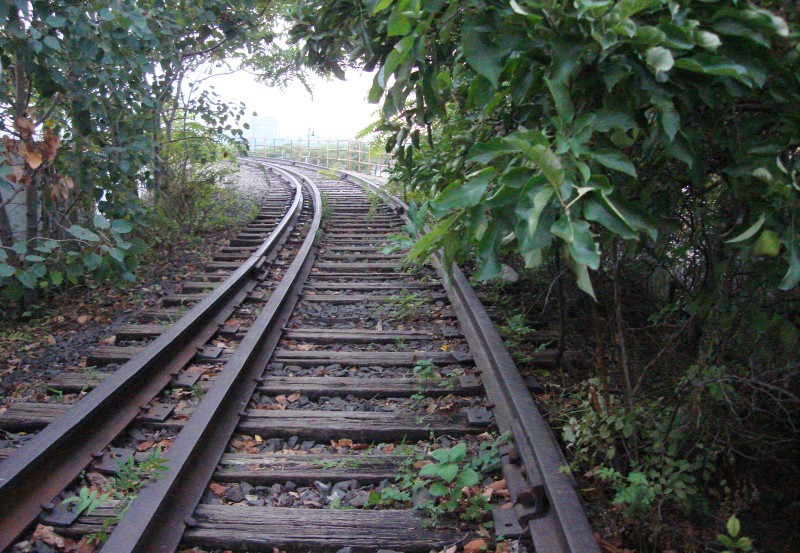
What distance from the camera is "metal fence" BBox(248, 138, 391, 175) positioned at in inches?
1040

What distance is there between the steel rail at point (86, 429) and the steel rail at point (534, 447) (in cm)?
187

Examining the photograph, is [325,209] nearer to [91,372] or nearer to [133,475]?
[91,372]

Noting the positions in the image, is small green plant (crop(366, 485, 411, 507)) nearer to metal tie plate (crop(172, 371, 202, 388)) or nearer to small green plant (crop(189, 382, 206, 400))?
small green plant (crop(189, 382, 206, 400))

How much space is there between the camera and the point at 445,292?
567 centimetres

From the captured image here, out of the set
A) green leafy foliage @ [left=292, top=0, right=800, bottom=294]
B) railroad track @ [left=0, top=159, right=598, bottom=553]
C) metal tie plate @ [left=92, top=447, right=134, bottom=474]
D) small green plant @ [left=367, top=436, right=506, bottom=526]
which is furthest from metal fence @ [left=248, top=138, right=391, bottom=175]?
green leafy foliage @ [left=292, top=0, right=800, bottom=294]

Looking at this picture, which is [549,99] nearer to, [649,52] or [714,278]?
[649,52]

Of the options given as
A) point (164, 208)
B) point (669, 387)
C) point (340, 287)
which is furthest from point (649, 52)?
point (164, 208)

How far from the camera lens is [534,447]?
2.58m

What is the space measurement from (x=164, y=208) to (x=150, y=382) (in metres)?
5.75

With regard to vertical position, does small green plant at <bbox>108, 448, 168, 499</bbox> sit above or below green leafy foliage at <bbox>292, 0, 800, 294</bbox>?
below

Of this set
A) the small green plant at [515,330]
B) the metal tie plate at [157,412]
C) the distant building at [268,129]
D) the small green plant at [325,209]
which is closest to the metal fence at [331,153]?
the distant building at [268,129]

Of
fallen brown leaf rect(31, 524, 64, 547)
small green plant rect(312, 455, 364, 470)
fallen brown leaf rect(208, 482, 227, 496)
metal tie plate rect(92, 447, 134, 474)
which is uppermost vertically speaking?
metal tie plate rect(92, 447, 134, 474)

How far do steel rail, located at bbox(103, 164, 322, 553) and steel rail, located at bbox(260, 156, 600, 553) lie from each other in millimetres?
1363

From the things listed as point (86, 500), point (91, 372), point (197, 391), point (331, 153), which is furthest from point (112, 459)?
point (331, 153)
